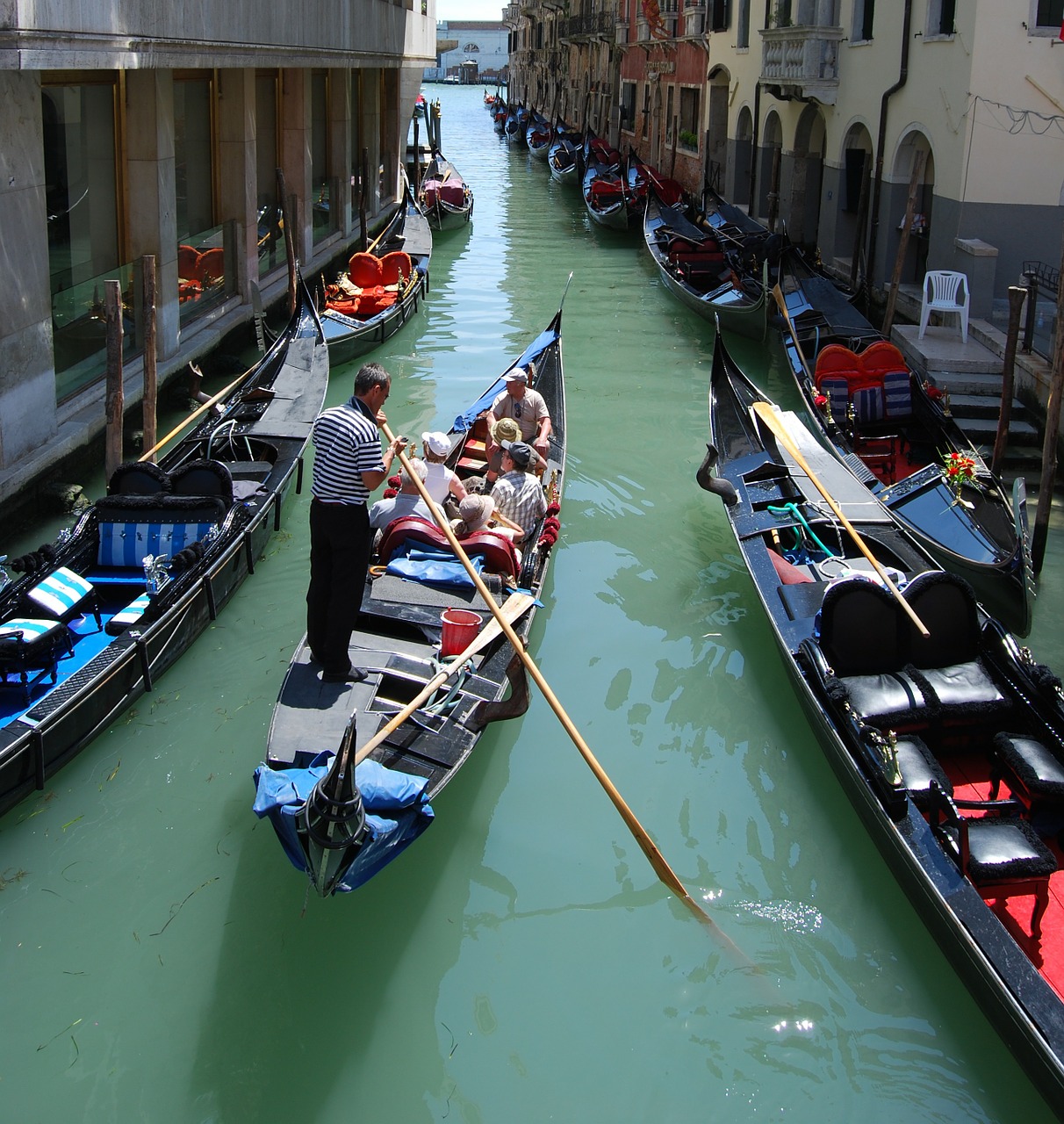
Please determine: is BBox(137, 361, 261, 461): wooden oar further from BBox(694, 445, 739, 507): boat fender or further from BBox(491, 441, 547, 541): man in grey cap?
BBox(694, 445, 739, 507): boat fender

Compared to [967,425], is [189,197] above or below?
above

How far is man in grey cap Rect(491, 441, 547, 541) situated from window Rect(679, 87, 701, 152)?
14.9m

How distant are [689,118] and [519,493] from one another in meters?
16.2

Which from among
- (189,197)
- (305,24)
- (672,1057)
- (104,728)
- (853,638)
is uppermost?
(305,24)

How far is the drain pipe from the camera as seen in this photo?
986 centimetres

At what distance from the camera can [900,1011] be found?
3.31 meters

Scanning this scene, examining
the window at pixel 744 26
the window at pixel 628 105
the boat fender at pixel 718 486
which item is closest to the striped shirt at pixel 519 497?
the boat fender at pixel 718 486

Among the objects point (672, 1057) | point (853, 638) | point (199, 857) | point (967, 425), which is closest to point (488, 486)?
point (853, 638)

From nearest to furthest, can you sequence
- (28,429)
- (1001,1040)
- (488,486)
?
1. (1001,1040)
2. (488,486)
3. (28,429)

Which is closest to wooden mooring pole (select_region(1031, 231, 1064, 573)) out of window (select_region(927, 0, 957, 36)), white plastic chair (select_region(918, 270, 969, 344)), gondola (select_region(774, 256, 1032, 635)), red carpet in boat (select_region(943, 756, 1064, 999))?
gondola (select_region(774, 256, 1032, 635))

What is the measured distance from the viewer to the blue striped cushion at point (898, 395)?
278 inches

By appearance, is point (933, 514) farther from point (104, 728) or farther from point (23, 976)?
point (23, 976)

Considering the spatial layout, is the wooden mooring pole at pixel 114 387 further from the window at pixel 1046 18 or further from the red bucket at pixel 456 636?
the window at pixel 1046 18

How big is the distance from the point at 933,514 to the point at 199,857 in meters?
3.67
